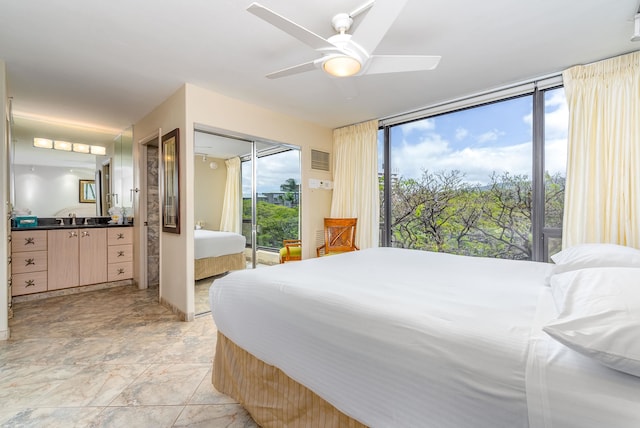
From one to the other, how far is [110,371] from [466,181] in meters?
3.99

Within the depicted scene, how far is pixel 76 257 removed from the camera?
12.6 feet

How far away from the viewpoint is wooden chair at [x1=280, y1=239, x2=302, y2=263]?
4.01 m

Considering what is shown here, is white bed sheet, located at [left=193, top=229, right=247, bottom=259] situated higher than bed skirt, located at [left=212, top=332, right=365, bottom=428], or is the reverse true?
white bed sheet, located at [left=193, top=229, right=247, bottom=259]

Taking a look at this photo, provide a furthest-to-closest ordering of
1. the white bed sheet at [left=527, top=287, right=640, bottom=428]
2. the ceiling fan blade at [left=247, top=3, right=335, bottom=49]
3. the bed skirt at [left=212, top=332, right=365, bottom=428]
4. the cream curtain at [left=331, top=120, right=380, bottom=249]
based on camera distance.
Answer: the cream curtain at [left=331, top=120, right=380, bottom=249]
the ceiling fan blade at [left=247, top=3, right=335, bottom=49]
the bed skirt at [left=212, top=332, right=365, bottom=428]
the white bed sheet at [left=527, top=287, right=640, bottom=428]

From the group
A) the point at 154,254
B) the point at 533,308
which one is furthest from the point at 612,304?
the point at 154,254

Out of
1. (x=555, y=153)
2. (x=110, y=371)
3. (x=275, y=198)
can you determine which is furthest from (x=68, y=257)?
(x=555, y=153)

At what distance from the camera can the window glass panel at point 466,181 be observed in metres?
3.08

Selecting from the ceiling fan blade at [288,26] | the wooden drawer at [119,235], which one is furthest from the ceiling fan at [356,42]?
the wooden drawer at [119,235]

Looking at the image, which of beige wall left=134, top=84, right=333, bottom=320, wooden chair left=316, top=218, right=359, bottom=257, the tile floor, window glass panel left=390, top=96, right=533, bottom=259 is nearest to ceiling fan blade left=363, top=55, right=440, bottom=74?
window glass panel left=390, top=96, right=533, bottom=259

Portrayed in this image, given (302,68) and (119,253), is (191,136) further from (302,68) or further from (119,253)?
(119,253)

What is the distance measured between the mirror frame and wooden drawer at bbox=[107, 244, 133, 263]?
140 centimetres

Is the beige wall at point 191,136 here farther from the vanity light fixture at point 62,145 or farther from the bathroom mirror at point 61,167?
the vanity light fixture at point 62,145

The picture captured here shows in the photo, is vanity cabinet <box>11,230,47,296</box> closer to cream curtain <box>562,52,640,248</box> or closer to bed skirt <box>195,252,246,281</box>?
bed skirt <box>195,252,246,281</box>

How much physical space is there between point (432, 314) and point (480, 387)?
26 cm
